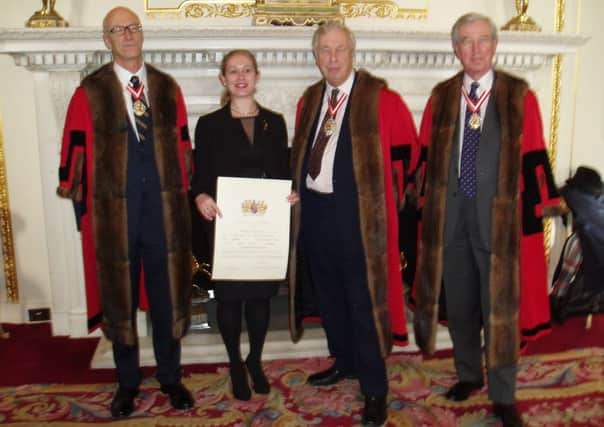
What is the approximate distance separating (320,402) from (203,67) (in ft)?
5.74

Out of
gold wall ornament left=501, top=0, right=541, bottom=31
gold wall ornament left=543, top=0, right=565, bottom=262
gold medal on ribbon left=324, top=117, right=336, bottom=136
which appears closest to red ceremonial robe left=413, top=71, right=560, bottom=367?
gold medal on ribbon left=324, top=117, right=336, bottom=136

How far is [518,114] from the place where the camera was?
1.97 metres

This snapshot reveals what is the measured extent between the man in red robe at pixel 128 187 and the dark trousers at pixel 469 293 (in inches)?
42.7

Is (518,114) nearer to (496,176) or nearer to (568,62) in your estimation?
(496,176)

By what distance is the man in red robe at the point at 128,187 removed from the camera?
205 centimetres

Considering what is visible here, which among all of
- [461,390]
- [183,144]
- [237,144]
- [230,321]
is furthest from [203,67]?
[461,390]

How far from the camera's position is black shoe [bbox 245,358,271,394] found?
7.95 ft

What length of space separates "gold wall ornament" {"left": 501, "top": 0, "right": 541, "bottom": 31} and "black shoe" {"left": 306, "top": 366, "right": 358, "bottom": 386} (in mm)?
2020

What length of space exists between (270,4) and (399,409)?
2.06m

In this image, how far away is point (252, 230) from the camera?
7.15 feet

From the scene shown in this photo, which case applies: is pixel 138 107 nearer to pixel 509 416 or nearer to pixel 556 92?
pixel 509 416

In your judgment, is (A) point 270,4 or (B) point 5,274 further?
(B) point 5,274

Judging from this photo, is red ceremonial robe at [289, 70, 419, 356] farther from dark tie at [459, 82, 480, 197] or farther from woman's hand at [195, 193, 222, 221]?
woman's hand at [195, 193, 222, 221]

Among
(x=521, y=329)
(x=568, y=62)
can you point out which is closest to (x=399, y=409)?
(x=521, y=329)
